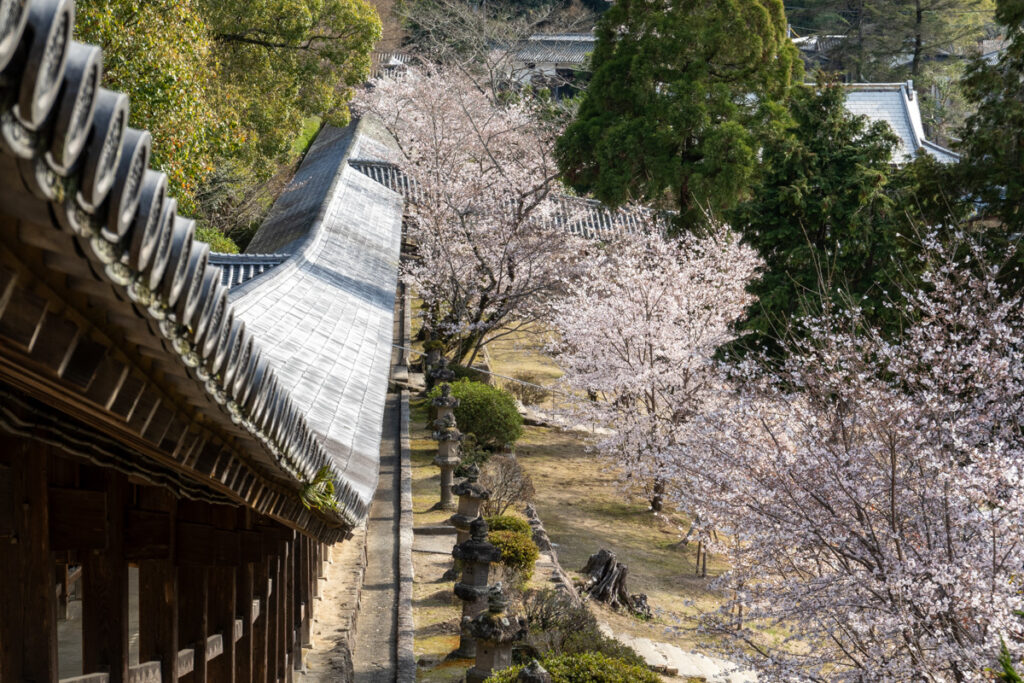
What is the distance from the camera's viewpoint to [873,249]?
14062 millimetres

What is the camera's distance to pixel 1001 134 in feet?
38.3

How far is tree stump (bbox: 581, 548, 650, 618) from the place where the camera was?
1257 cm

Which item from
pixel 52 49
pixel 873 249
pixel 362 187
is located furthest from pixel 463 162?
pixel 52 49

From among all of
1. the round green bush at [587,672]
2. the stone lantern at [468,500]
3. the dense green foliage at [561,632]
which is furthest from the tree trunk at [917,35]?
the round green bush at [587,672]

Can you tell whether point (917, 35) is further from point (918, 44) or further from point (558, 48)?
point (558, 48)

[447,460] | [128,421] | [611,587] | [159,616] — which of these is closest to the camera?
[128,421]

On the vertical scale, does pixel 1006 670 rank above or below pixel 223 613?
below

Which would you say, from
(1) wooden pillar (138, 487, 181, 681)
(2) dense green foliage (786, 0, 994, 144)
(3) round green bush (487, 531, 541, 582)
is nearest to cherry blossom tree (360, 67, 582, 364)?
(3) round green bush (487, 531, 541, 582)

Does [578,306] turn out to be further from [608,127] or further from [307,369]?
[307,369]

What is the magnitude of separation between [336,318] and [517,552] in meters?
3.33

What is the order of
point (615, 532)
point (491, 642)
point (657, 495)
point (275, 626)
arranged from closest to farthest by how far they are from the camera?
point (275, 626) → point (491, 642) → point (615, 532) → point (657, 495)

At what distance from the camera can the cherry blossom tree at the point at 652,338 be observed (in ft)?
54.7

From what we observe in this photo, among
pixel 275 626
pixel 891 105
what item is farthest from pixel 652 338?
pixel 891 105

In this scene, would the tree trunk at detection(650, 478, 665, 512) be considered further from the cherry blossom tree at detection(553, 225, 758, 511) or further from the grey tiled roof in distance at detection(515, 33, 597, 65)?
the grey tiled roof in distance at detection(515, 33, 597, 65)
